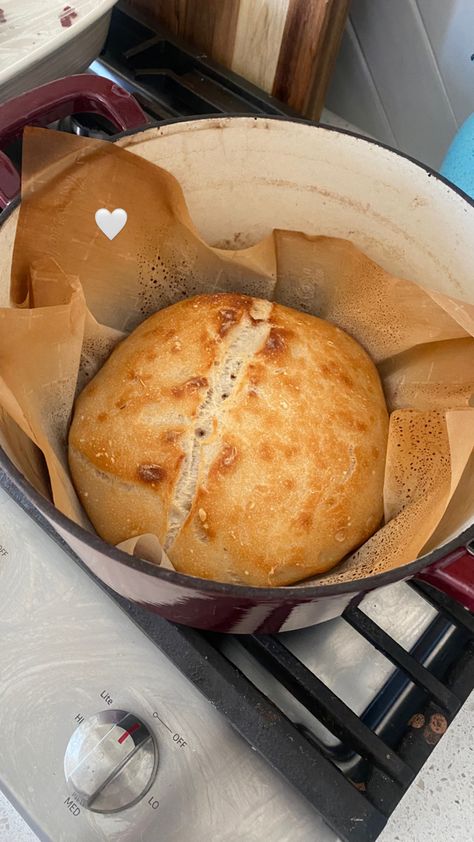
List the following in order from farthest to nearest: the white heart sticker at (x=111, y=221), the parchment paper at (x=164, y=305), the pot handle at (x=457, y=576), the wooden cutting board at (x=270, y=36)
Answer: the wooden cutting board at (x=270, y=36) < the white heart sticker at (x=111, y=221) < the parchment paper at (x=164, y=305) < the pot handle at (x=457, y=576)

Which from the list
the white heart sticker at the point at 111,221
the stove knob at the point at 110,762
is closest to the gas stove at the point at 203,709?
the stove knob at the point at 110,762

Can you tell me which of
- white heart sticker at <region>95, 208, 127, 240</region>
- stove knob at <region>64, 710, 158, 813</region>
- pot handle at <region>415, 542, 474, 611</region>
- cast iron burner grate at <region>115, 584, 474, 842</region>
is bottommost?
stove knob at <region>64, 710, 158, 813</region>

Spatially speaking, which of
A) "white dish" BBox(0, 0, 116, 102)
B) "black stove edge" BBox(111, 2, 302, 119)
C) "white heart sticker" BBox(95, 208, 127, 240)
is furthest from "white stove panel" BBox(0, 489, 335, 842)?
"black stove edge" BBox(111, 2, 302, 119)

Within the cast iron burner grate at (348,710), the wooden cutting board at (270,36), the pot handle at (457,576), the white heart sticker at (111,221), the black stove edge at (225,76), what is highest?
the wooden cutting board at (270,36)

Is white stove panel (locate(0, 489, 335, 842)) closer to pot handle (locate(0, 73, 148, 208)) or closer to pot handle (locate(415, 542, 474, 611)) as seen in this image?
pot handle (locate(415, 542, 474, 611))

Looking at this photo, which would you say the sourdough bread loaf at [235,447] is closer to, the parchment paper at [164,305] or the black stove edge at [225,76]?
the parchment paper at [164,305]
